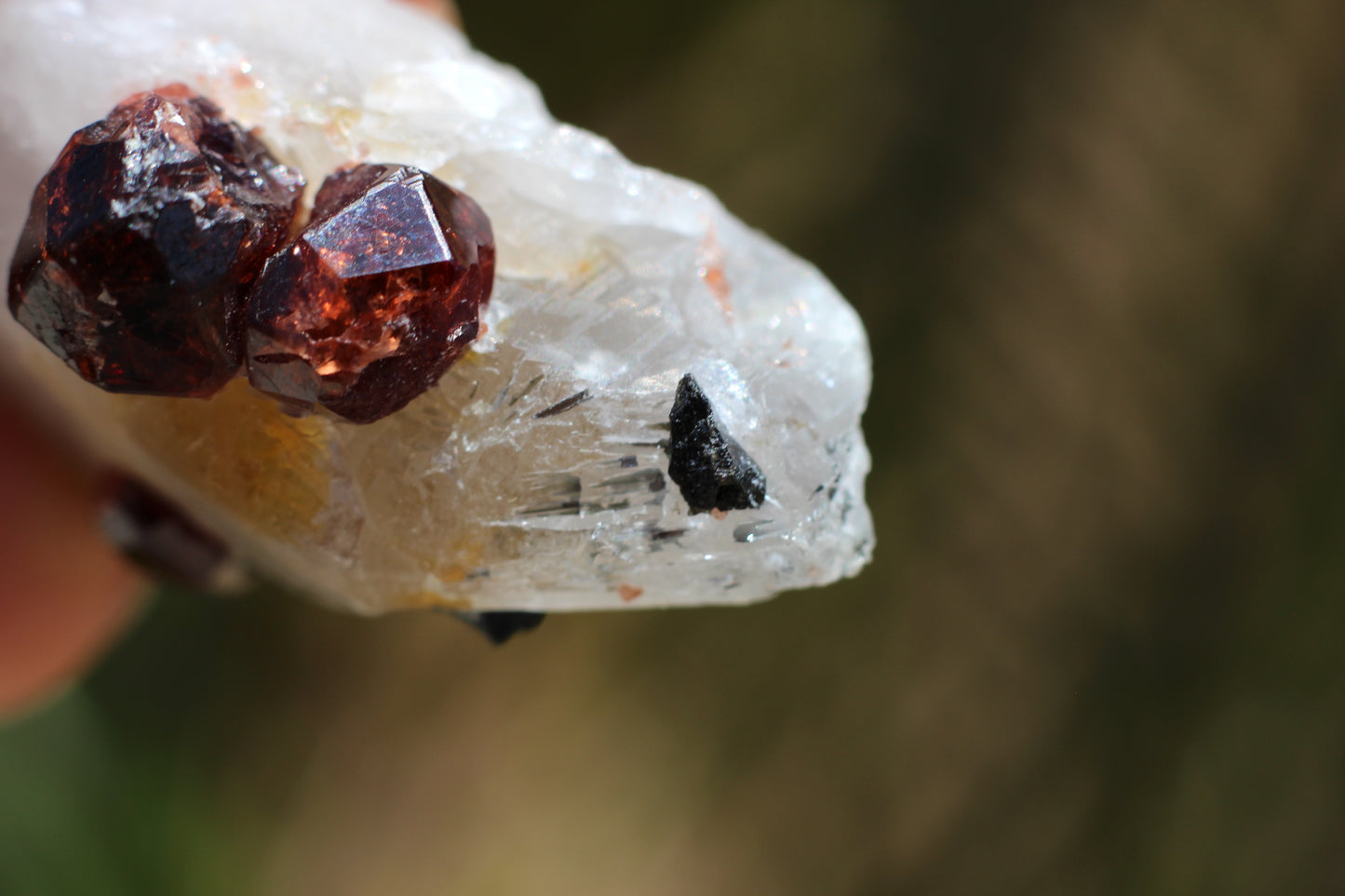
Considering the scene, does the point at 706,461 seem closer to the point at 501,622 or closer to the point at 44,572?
the point at 501,622

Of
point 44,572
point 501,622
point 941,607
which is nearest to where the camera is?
point 501,622

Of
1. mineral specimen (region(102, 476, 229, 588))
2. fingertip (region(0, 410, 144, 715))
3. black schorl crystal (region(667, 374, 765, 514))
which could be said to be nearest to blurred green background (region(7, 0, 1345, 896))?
fingertip (region(0, 410, 144, 715))

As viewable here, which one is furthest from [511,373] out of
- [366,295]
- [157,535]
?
[157,535]

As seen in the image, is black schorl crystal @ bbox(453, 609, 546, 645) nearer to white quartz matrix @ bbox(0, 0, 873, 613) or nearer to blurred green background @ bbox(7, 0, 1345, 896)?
white quartz matrix @ bbox(0, 0, 873, 613)

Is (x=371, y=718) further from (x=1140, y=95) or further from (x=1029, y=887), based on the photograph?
(x=1140, y=95)

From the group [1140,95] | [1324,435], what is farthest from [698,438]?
[1140,95]

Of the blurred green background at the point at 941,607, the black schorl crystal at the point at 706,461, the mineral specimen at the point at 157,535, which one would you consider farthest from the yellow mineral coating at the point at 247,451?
the blurred green background at the point at 941,607
